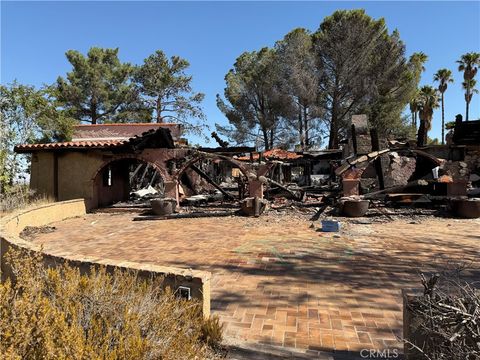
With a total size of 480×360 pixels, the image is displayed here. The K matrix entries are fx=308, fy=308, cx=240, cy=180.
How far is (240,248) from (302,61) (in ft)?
75.8

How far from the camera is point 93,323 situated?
91.7 inches

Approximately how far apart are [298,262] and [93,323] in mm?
4557

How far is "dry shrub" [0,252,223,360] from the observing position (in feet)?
6.54

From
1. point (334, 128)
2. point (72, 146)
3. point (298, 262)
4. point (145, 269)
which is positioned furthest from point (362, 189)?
point (145, 269)

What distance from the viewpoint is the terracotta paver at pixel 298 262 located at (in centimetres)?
366

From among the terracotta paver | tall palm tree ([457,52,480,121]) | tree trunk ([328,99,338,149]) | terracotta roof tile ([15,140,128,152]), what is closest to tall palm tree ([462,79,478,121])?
tall palm tree ([457,52,480,121])

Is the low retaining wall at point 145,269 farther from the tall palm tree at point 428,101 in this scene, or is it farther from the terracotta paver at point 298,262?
the tall palm tree at point 428,101

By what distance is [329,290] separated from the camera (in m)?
4.80

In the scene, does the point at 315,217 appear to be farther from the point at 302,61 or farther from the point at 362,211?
the point at 302,61

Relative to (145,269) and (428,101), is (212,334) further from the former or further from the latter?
(428,101)

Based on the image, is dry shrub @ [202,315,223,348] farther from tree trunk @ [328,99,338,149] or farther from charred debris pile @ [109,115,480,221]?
tree trunk @ [328,99,338,149]

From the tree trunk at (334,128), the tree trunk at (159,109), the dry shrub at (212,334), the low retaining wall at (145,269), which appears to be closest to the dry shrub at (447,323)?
the dry shrub at (212,334)

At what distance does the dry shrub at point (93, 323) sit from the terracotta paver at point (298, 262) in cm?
101

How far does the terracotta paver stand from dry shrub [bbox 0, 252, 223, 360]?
1008 millimetres
